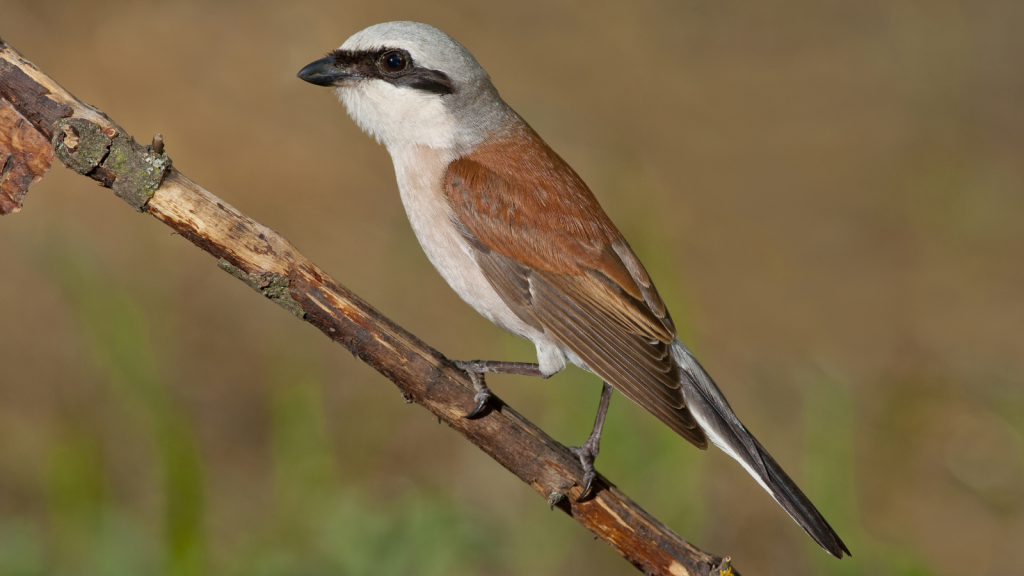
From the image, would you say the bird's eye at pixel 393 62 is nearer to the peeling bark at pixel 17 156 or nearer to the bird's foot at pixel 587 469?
the peeling bark at pixel 17 156

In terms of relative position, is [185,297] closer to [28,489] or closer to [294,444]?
[28,489]

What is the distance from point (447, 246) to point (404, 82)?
76 cm

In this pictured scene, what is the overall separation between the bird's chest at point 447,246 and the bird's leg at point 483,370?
0.16 metres

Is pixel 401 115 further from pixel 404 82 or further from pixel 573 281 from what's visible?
pixel 573 281

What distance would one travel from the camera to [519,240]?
3186 millimetres

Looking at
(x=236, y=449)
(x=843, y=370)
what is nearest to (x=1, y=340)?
(x=236, y=449)

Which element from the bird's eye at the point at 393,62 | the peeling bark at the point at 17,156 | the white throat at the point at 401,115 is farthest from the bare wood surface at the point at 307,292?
the bird's eye at the point at 393,62

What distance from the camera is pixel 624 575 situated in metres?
4.53

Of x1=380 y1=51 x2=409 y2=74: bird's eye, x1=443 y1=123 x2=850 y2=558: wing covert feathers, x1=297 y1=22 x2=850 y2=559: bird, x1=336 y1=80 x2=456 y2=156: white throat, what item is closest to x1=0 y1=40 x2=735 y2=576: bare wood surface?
x1=297 y1=22 x2=850 y2=559: bird

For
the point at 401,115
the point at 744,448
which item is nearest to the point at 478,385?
the point at 744,448

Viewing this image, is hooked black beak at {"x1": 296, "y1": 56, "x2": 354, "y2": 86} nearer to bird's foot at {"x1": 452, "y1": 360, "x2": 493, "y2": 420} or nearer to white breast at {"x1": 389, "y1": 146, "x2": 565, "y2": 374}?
white breast at {"x1": 389, "y1": 146, "x2": 565, "y2": 374}

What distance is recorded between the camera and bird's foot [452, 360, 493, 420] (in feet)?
8.86

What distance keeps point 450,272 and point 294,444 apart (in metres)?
1.16

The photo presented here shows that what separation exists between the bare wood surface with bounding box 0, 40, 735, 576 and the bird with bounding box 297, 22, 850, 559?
1.02 feet
